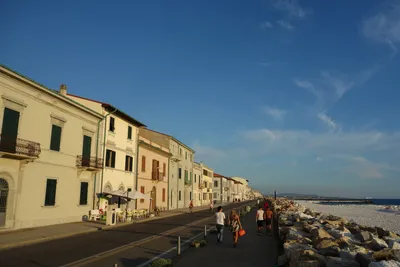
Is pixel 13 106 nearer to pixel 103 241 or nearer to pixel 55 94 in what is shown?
pixel 55 94

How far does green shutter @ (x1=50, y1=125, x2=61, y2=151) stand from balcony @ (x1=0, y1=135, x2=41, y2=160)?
2061 mm

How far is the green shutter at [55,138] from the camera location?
2261 centimetres

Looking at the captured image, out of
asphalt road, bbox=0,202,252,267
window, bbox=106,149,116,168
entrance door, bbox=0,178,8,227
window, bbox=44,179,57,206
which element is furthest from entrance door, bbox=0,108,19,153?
window, bbox=106,149,116,168

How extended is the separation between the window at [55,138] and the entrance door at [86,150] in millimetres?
2963

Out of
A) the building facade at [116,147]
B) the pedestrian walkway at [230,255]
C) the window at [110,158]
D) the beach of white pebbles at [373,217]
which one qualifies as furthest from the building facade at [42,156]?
the beach of white pebbles at [373,217]

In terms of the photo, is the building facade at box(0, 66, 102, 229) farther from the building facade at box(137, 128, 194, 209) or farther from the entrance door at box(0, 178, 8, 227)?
the building facade at box(137, 128, 194, 209)

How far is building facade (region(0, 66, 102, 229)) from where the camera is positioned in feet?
60.8

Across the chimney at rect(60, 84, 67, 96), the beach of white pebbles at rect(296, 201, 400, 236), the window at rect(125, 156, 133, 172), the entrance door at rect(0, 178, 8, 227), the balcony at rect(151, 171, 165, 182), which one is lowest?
the beach of white pebbles at rect(296, 201, 400, 236)

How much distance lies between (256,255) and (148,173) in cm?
2930

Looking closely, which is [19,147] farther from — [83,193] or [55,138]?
[83,193]

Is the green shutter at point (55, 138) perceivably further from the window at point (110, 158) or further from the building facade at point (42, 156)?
the window at point (110, 158)

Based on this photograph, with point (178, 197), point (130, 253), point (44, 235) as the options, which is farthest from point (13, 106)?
point (178, 197)

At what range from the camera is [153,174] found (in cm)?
4147

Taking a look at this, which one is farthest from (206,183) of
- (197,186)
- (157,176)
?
(157,176)
